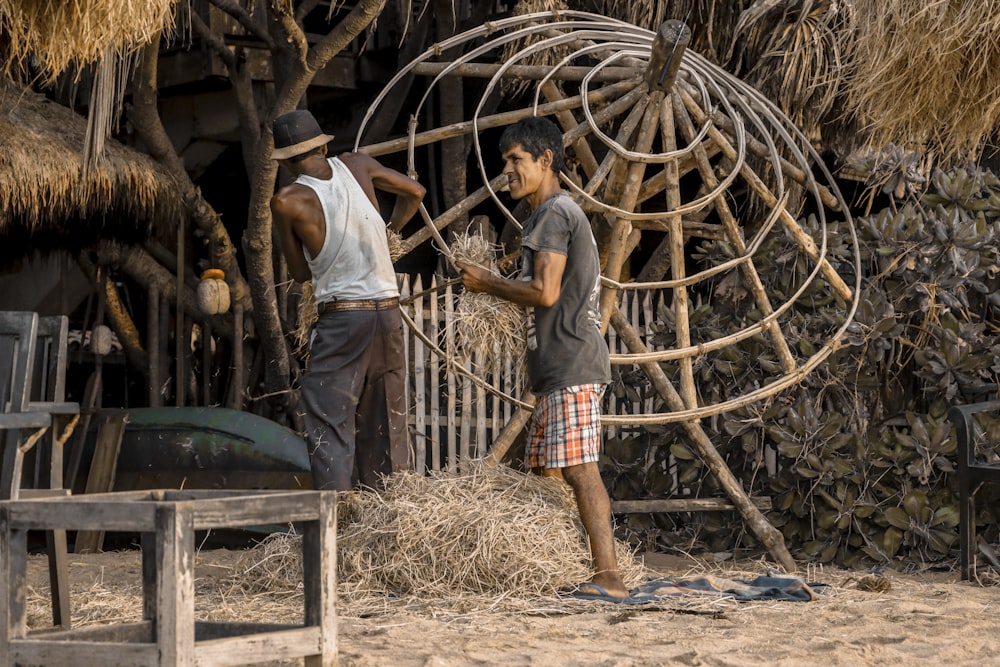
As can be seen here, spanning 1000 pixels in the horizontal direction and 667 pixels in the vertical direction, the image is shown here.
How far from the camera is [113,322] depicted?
29.9 feet

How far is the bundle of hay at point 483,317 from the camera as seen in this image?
18.6 feet

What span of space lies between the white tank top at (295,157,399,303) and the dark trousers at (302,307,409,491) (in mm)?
100

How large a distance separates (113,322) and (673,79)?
4.95 meters

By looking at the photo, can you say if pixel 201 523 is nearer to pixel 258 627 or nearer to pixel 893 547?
pixel 258 627

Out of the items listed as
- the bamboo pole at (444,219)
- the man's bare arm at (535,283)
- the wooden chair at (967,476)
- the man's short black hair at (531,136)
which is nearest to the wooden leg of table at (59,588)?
the man's bare arm at (535,283)

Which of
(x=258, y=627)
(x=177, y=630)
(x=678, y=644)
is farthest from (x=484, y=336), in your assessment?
(x=177, y=630)

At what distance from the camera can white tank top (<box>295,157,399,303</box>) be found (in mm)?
5199

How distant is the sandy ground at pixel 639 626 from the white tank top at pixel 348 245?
127 cm

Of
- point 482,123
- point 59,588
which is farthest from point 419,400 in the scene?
point 59,588

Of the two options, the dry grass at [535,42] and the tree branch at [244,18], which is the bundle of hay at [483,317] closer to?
the dry grass at [535,42]

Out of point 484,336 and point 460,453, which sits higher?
point 484,336

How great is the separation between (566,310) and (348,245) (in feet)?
3.07

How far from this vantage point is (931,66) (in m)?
4.79

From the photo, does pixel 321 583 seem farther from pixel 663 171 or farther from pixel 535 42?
pixel 535 42
